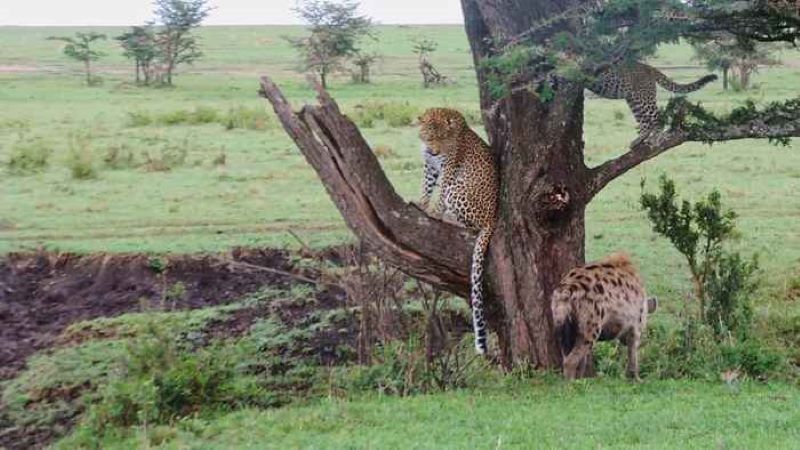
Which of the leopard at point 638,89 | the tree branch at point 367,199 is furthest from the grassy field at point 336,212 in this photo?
the leopard at point 638,89

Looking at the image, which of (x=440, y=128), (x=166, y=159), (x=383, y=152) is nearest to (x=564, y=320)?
(x=440, y=128)

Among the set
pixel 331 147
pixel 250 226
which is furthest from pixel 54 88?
pixel 331 147

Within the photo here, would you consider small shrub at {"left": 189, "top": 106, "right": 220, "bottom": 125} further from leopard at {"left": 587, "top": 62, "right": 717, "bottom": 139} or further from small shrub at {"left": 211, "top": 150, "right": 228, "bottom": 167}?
leopard at {"left": 587, "top": 62, "right": 717, "bottom": 139}

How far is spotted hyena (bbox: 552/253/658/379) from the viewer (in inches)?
341

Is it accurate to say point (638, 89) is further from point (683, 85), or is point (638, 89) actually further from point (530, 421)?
point (530, 421)

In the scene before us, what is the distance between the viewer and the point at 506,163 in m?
9.41

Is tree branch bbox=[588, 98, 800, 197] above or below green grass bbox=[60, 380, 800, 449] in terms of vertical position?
above

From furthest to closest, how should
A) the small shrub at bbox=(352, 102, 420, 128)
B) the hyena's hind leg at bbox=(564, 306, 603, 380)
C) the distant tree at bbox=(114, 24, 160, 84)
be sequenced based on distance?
1. the distant tree at bbox=(114, 24, 160, 84)
2. the small shrub at bbox=(352, 102, 420, 128)
3. the hyena's hind leg at bbox=(564, 306, 603, 380)

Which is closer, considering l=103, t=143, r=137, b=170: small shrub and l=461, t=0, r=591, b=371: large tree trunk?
l=461, t=0, r=591, b=371: large tree trunk

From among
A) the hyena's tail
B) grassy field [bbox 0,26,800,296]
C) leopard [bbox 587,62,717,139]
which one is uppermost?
leopard [bbox 587,62,717,139]

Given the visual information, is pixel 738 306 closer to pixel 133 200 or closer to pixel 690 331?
pixel 690 331

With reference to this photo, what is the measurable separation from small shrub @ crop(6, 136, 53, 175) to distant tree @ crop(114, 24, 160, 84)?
758 inches

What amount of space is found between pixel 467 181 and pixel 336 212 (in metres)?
6.80

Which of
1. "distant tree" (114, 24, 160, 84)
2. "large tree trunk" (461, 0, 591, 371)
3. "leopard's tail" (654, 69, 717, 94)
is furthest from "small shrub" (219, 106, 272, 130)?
"large tree trunk" (461, 0, 591, 371)
